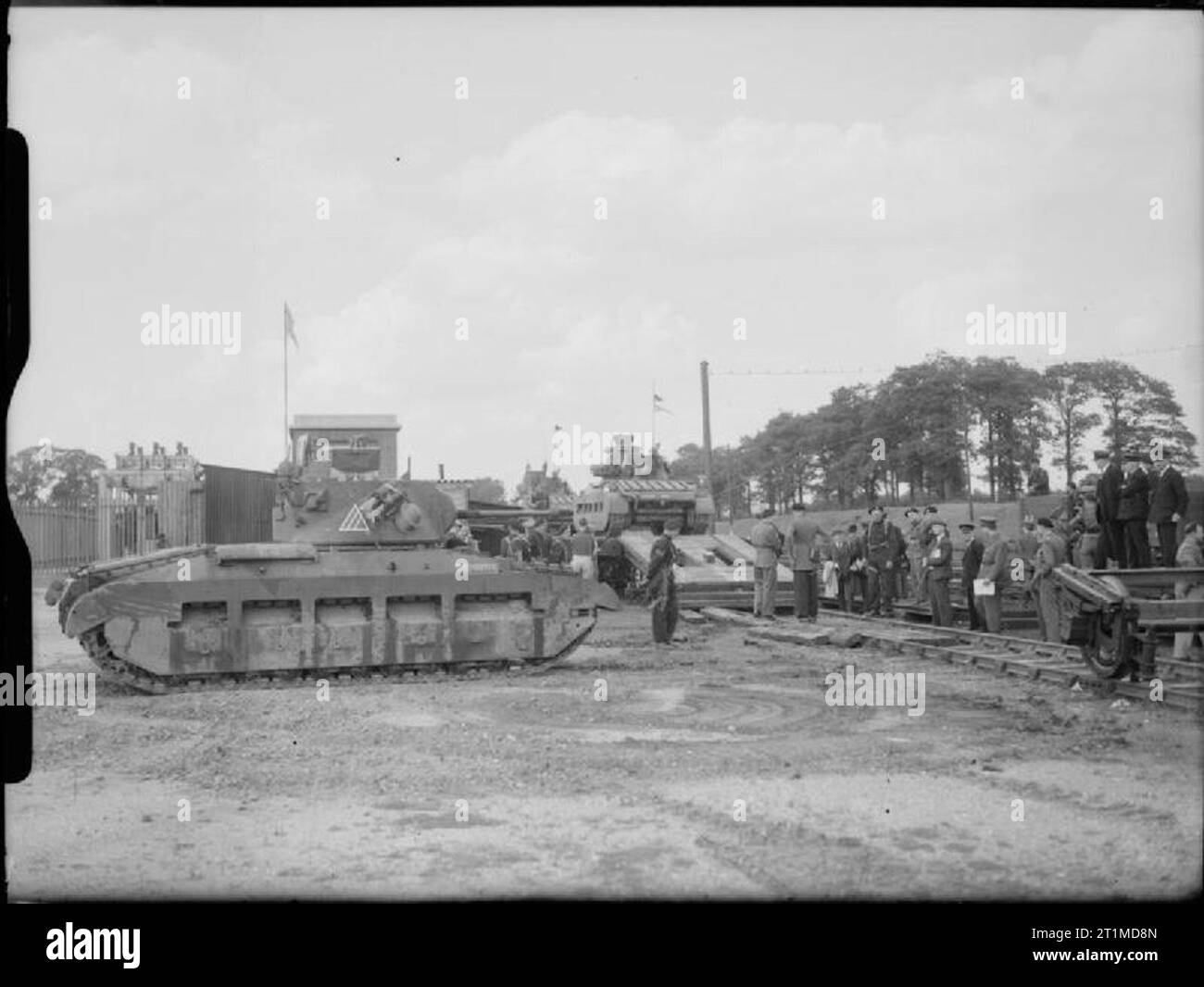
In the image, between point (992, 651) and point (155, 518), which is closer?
point (992, 651)

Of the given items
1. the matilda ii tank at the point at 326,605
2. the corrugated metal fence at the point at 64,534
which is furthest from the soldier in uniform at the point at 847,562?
the corrugated metal fence at the point at 64,534

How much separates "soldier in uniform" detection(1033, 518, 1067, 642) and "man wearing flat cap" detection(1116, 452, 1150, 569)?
0.72 metres

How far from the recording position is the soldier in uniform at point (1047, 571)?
1280 cm

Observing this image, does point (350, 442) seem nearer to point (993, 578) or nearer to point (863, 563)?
point (993, 578)

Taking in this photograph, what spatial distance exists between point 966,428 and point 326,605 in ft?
78.4

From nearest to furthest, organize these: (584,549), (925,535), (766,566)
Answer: (925,535) → (766,566) → (584,549)

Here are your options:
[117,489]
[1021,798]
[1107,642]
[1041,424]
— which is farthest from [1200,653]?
[1041,424]

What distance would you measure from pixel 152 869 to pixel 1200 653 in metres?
9.23

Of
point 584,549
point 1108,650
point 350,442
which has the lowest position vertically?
point 1108,650

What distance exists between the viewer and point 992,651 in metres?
13.1

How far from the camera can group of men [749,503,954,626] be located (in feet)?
54.0

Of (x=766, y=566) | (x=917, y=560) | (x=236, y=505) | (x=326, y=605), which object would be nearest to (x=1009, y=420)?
(x=917, y=560)

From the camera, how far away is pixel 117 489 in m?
21.9

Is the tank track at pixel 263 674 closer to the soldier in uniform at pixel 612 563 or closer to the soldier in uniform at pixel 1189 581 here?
the soldier in uniform at pixel 1189 581
